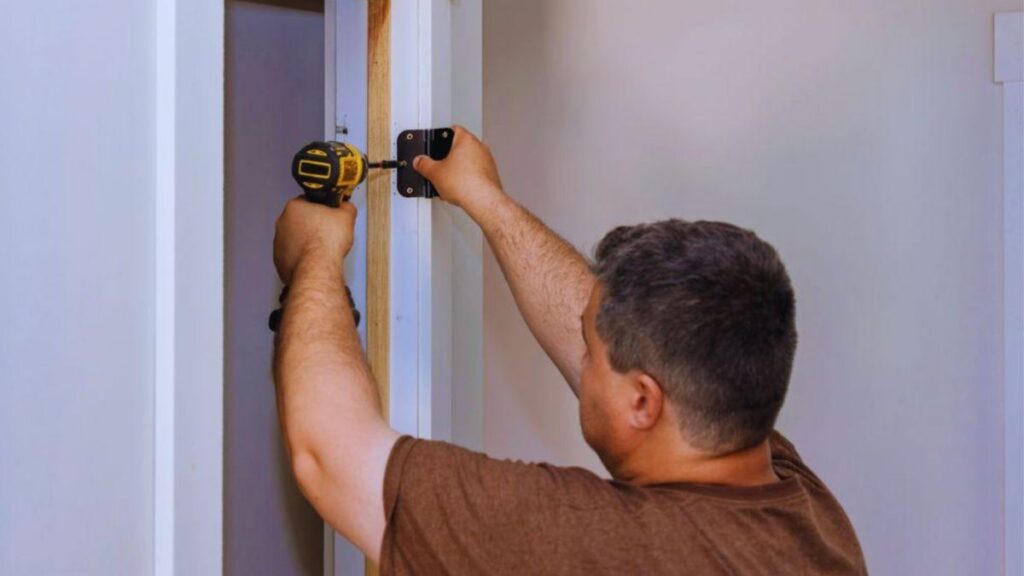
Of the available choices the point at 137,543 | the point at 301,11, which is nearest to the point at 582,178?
the point at 301,11

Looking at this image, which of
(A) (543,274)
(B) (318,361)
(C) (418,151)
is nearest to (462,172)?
(C) (418,151)

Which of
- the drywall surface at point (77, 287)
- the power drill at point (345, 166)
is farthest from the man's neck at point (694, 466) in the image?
the drywall surface at point (77, 287)

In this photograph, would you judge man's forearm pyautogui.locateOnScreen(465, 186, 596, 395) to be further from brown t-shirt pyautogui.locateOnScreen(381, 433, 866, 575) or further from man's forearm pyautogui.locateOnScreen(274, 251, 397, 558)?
brown t-shirt pyautogui.locateOnScreen(381, 433, 866, 575)

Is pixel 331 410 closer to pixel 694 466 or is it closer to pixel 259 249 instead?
pixel 694 466

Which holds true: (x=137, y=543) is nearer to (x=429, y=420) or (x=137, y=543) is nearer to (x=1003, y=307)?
(x=429, y=420)

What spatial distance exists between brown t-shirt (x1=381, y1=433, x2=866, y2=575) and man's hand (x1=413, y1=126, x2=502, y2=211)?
0.45m

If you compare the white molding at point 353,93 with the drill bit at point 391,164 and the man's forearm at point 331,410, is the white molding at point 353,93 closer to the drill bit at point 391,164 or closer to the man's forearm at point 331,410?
the drill bit at point 391,164

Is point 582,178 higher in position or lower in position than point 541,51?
lower

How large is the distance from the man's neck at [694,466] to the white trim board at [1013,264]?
1.11 m

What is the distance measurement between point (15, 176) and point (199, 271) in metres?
0.19

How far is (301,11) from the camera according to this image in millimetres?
1575

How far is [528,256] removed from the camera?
1400mm

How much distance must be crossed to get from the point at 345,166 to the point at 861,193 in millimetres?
1212

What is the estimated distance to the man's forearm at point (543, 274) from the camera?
1.38m
